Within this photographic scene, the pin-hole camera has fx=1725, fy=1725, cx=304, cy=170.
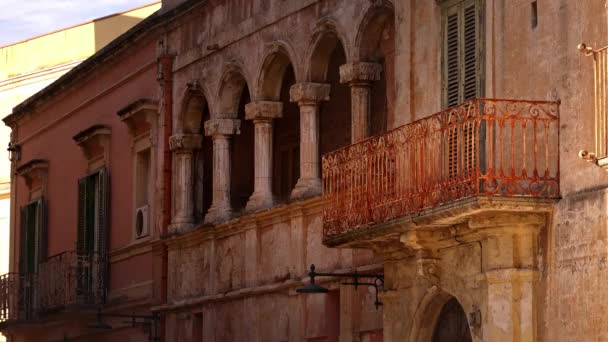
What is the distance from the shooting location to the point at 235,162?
25.3 metres

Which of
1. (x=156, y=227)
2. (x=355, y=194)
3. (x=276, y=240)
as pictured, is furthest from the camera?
(x=156, y=227)

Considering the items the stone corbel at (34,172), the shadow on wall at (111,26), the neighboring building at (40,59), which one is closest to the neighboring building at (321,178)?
the stone corbel at (34,172)

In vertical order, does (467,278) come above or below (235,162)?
below

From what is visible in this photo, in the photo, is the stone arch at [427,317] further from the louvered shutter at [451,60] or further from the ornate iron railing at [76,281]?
the ornate iron railing at [76,281]

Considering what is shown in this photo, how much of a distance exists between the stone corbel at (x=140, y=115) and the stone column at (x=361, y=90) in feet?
22.6

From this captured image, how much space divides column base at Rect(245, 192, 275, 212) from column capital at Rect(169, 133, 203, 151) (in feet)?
9.79

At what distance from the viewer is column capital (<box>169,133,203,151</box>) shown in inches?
1012

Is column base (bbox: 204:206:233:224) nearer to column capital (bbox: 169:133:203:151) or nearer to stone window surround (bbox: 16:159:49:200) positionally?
column capital (bbox: 169:133:203:151)

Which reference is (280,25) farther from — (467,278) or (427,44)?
(467,278)

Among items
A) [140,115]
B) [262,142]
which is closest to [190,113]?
[140,115]

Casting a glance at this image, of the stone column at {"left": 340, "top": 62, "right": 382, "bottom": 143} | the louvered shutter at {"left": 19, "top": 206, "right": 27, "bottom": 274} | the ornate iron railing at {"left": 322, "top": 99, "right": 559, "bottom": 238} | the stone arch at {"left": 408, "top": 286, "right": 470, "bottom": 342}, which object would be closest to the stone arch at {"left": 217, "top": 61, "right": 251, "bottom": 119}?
the stone column at {"left": 340, "top": 62, "right": 382, "bottom": 143}

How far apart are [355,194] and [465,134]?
1959 mm

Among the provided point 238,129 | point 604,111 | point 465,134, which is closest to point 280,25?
point 238,129

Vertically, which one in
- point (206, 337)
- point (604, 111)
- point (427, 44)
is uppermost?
point (427, 44)
